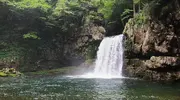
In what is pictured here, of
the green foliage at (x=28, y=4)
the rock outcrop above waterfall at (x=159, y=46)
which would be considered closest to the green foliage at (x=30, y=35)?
the green foliage at (x=28, y=4)

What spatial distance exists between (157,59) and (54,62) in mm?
19122

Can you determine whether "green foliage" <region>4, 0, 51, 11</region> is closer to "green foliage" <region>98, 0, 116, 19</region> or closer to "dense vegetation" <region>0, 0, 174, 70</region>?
"dense vegetation" <region>0, 0, 174, 70</region>

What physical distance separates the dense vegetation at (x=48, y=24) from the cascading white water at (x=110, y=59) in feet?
14.2

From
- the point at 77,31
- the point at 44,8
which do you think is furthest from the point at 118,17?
the point at 44,8

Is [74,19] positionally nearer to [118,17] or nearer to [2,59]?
[118,17]

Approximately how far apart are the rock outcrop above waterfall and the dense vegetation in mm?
9275

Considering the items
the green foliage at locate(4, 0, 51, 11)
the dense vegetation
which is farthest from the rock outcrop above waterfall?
the green foliage at locate(4, 0, 51, 11)

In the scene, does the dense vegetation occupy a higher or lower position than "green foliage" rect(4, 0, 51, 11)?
lower

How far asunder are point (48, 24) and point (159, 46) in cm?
1989

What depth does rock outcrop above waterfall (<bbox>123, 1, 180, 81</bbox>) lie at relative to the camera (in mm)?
24031

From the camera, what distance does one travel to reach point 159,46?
82.5ft

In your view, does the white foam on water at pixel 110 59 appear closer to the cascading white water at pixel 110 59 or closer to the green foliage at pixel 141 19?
the cascading white water at pixel 110 59

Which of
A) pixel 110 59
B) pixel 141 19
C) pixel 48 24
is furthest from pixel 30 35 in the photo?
pixel 141 19

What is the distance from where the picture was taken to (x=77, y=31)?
4078cm
